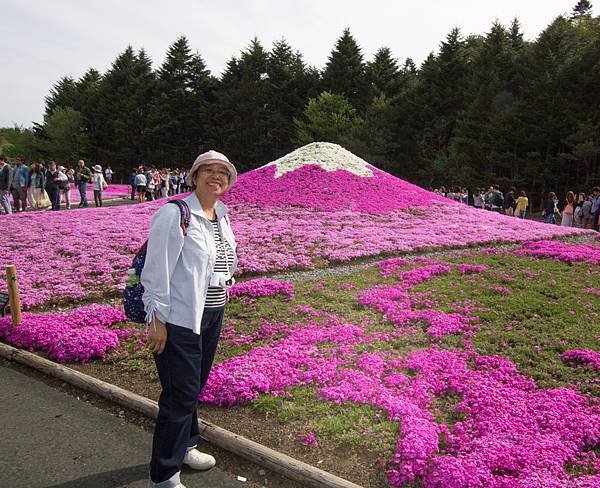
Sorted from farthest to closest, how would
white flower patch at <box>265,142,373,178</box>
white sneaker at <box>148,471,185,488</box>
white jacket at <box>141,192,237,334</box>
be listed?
white flower patch at <box>265,142,373,178</box> < white sneaker at <box>148,471,185,488</box> < white jacket at <box>141,192,237,334</box>

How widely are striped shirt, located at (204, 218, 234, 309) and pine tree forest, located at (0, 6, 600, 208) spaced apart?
3798cm

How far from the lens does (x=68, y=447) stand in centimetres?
491

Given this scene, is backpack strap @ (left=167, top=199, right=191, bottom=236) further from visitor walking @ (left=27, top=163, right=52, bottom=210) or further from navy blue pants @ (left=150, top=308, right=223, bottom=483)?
visitor walking @ (left=27, top=163, right=52, bottom=210)

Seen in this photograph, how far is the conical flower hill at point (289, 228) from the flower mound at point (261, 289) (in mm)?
1800

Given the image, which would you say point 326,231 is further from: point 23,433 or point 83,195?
point 83,195

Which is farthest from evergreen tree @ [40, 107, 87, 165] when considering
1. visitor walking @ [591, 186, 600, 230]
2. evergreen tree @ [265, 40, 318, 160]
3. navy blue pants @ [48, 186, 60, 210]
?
visitor walking @ [591, 186, 600, 230]

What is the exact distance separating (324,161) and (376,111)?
27.8 meters

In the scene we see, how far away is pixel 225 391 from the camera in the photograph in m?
5.82

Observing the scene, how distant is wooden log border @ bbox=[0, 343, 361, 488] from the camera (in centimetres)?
432

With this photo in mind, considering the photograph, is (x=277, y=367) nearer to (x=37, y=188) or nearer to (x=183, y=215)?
(x=183, y=215)

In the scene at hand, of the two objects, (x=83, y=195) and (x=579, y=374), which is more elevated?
(x=83, y=195)

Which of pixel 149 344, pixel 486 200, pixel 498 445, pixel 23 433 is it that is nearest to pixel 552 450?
pixel 498 445

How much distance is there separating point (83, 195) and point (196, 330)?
87.3 feet

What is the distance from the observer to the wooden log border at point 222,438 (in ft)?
14.2
